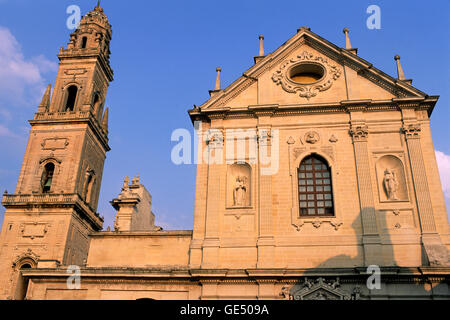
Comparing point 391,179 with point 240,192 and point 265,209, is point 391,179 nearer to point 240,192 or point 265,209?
point 265,209

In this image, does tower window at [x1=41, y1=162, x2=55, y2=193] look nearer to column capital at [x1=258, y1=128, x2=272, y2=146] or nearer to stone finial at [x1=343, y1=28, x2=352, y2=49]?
column capital at [x1=258, y1=128, x2=272, y2=146]

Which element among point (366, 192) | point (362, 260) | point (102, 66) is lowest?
point (362, 260)

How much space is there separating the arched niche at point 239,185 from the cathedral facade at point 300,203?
0.05m

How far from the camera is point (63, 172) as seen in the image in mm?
29734

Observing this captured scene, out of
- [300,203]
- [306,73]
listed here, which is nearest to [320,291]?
[300,203]

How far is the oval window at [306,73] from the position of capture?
22391mm

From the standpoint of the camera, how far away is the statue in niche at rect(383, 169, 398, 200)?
62.0 ft

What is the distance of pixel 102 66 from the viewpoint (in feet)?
118

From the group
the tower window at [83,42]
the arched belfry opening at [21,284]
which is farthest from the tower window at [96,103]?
the arched belfry opening at [21,284]

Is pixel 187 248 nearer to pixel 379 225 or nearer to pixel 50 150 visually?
pixel 379 225

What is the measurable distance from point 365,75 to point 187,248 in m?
11.3

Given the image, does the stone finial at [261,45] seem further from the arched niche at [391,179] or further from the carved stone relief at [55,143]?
the carved stone relief at [55,143]

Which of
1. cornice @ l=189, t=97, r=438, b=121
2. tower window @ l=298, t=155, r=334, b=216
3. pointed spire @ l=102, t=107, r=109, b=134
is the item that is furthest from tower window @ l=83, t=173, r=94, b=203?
tower window @ l=298, t=155, r=334, b=216
